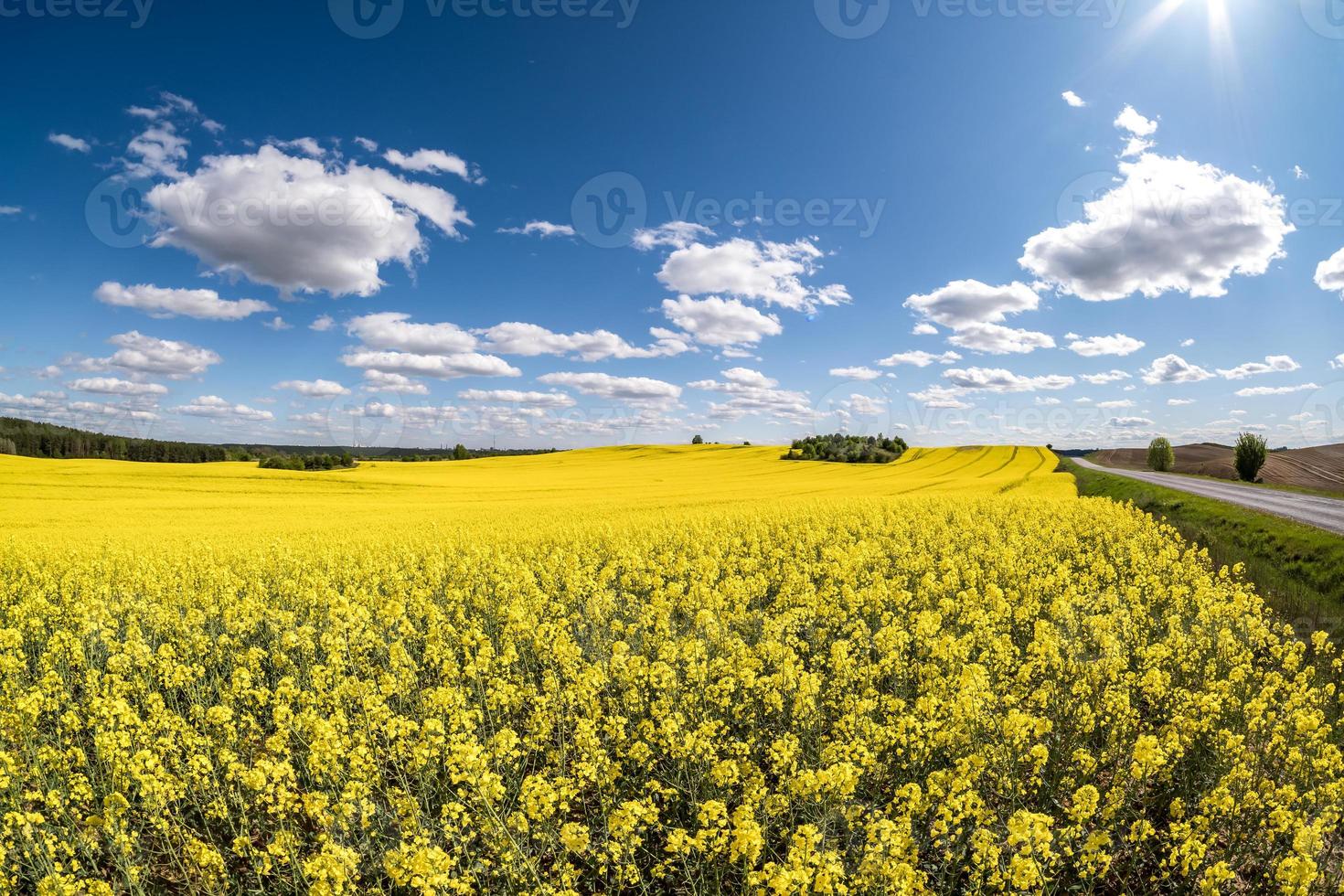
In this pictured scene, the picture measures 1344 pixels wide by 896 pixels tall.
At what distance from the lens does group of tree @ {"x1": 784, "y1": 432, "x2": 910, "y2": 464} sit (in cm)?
7188

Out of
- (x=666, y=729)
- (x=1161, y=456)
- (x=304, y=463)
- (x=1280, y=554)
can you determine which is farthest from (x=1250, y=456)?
(x=304, y=463)

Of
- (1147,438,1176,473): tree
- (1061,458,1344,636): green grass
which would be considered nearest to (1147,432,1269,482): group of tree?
(1147,438,1176,473): tree

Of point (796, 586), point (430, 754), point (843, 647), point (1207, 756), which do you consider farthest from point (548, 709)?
point (1207, 756)

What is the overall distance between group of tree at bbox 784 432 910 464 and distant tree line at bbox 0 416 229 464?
76.8 meters

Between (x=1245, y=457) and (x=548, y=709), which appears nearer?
(x=548, y=709)

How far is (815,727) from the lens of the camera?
21.5 ft

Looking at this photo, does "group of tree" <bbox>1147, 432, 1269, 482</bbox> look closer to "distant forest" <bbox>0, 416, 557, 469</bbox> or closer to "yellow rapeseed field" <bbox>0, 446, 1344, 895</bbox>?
"yellow rapeseed field" <bbox>0, 446, 1344, 895</bbox>

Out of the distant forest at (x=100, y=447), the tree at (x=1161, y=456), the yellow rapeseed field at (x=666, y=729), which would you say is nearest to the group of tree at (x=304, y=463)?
the distant forest at (x=100, y=447)

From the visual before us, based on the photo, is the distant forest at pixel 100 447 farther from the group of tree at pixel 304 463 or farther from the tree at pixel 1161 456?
the tree at pixel 1161 456

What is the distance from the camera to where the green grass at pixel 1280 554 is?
1224 cm

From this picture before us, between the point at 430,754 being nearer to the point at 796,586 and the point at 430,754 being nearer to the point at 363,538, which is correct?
the point at 796,586

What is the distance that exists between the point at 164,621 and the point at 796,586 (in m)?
11.4

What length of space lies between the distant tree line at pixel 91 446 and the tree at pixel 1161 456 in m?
123

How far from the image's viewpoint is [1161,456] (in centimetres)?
7688
